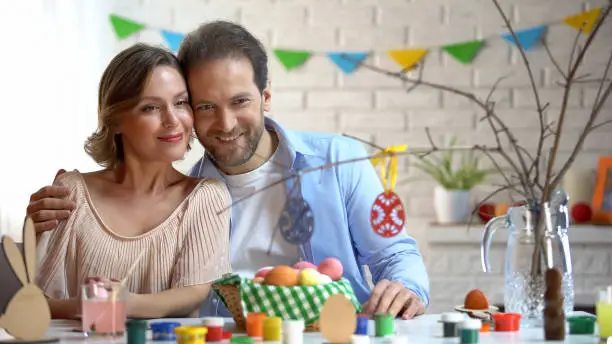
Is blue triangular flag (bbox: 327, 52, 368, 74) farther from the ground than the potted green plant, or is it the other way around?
blue triangular flag (bbox: 327, 52, 368, 74)

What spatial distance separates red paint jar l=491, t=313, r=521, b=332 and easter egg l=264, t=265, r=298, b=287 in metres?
0.38

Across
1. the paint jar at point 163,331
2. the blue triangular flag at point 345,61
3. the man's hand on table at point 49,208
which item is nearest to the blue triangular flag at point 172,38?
the blue triangular flag at point 345,61

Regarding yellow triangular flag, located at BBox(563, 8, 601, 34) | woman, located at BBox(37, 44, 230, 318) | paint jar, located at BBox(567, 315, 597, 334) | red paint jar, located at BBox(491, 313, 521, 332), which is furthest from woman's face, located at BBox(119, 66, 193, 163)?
yellow triangular flag, located at BBox(563, 8, 601, 34)

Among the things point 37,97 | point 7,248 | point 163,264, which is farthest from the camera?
point 37,97

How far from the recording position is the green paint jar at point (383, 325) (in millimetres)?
1719

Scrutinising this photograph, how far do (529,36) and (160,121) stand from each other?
241 centimetres

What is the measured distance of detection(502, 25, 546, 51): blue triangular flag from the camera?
4.21 m

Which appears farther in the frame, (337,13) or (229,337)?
(337,13)

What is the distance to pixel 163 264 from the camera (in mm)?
2180

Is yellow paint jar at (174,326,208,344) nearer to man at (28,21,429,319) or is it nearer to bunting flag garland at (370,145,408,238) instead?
bunting flag garland at (370,145,408,238)

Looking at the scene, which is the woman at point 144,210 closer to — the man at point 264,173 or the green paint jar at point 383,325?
the man at point 264,173

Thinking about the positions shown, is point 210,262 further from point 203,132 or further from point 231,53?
point 231,53

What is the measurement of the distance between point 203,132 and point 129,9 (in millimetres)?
2188

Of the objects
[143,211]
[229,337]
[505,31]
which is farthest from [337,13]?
[229,337]
